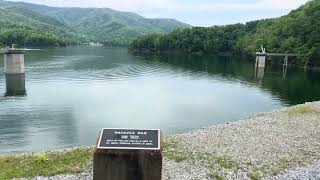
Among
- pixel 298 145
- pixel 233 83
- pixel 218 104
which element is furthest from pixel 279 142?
pixel 233 83

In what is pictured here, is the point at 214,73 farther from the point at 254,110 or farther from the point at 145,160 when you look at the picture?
the point at 145,160

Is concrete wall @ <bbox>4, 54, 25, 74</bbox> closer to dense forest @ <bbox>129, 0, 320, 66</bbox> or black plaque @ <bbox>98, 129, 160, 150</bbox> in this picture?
dense forest @ <bbox>129, 0, 320, 66</bbox>

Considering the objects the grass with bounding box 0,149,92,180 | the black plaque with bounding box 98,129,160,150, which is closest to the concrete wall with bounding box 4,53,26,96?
the grass with bounding box 0,149,92,180

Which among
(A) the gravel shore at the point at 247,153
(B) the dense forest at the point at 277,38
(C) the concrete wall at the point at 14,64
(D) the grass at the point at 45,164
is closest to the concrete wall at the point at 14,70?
Result: (C) the concrete wall at the point at 14,64

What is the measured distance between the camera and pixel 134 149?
12508 millimetres

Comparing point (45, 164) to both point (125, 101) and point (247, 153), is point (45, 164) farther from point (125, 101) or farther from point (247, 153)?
point (125, 101)

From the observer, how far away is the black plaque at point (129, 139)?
12.7 meters

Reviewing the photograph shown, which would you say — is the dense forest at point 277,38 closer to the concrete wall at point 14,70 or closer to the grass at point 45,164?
the concrete wall at point 14,70

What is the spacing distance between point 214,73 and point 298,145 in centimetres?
8262

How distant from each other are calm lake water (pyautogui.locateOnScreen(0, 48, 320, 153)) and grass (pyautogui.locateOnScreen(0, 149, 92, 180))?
11.6 meters

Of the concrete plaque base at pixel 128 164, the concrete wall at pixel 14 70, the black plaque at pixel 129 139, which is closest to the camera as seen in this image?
the concrete plaque base at pixel 128 164

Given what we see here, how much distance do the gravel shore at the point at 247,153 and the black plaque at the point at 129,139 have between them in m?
5.29

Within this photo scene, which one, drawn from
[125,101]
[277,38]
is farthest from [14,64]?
[277,38]

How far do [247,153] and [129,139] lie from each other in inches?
452
